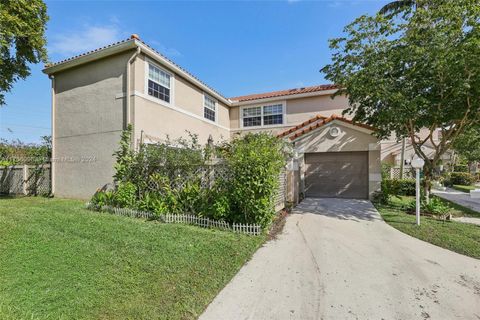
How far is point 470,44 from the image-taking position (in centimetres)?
698

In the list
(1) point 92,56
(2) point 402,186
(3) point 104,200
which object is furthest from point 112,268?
(2) point 402,186

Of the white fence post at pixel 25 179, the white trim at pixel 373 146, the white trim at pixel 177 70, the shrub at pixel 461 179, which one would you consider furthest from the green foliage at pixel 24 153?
the shrub at pixel 461 179

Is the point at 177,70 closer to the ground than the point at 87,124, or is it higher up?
higher up

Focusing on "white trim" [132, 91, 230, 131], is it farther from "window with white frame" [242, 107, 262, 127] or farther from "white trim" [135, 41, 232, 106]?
"window with white frame" [242, 107, 262, 127]

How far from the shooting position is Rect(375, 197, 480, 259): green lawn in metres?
5.35

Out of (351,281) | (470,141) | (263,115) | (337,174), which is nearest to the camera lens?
(351,281)

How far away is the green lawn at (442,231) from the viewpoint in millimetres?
5352

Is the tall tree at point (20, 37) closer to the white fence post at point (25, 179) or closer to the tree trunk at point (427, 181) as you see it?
the white fence post at point (25, 179)

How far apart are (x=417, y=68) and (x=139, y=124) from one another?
1052cm

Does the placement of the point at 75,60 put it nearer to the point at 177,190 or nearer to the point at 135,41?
the point at 135,41

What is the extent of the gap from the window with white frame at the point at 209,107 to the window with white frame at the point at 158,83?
3.09m

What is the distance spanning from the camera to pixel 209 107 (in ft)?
48.4

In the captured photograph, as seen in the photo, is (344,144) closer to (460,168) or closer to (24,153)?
(24,153)

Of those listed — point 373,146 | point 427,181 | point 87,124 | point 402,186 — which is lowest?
point 402,186
